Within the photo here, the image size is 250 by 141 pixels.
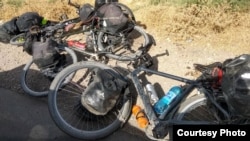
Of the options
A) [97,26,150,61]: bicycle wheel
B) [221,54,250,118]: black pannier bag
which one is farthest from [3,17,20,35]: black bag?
[221,54,250,118]: black pannier bag

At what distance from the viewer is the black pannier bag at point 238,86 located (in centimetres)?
379

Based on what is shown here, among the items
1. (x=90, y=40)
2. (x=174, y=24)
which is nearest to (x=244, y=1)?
(x=174, y=24)

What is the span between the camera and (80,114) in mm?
4965

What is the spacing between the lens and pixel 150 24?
22.9 feet

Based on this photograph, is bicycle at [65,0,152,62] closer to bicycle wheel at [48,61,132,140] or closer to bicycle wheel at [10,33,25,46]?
bicycle wheel at [48,61,132,140]

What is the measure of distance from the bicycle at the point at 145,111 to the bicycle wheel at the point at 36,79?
0.53 metres

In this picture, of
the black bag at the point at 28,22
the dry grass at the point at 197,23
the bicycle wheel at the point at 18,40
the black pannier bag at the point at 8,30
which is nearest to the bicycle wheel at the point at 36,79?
the bicycle wheel at the point at 18,40

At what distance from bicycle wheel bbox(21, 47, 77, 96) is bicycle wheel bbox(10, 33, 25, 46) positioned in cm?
64

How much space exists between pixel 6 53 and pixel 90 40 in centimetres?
195

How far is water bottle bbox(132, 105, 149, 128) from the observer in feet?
14.6

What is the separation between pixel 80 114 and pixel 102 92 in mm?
703

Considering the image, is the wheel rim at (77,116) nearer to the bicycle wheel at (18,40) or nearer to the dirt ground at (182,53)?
the dirt ground at (182,53)

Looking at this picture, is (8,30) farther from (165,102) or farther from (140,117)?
(165,102)

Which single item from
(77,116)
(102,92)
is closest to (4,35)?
(77,116)
